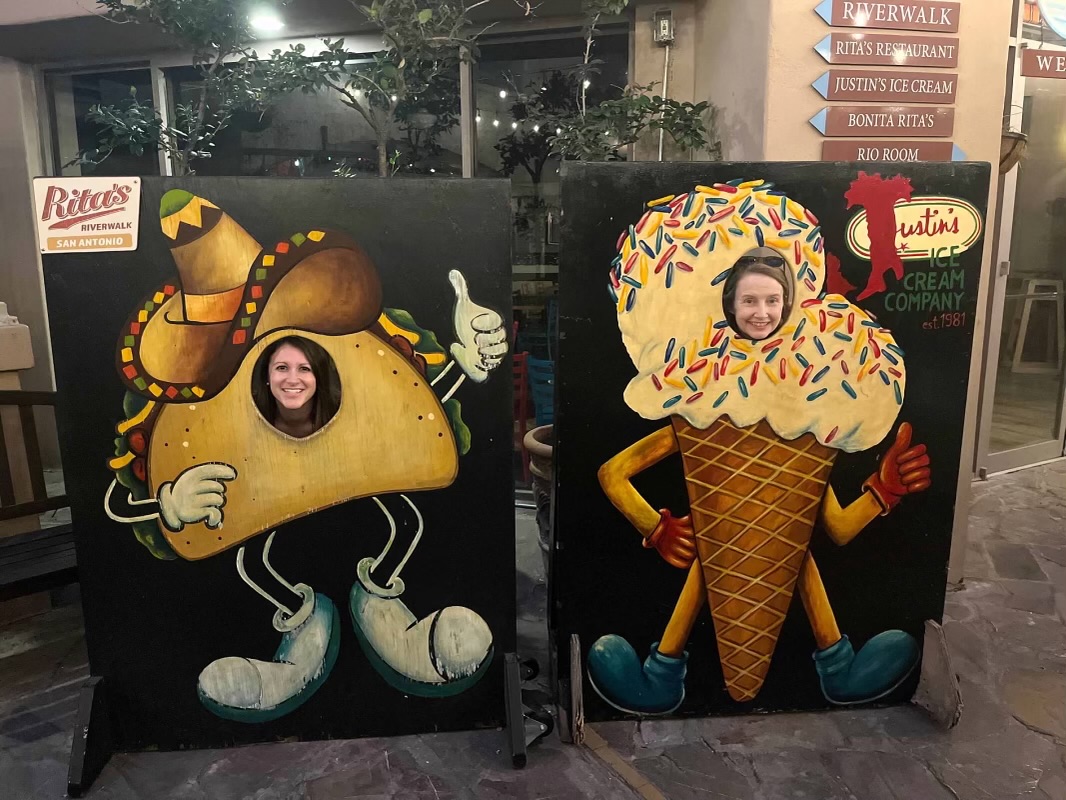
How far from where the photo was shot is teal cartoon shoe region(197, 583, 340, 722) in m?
2.30

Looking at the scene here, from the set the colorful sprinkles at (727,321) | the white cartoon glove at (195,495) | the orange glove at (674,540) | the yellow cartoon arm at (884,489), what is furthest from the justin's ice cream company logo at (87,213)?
the yellow cartoon arm at (884,489)

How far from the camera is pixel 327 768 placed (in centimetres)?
229

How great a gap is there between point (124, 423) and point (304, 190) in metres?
0.82

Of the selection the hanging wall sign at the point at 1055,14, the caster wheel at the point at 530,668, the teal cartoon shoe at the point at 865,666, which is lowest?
the caster wheel at the point at 530,668

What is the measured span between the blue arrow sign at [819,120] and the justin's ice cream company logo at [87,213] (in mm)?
2422

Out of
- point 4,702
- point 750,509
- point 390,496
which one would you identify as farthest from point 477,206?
point 4,702

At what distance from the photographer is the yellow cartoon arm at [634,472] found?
2.32 metres

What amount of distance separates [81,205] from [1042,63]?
4.96 meters

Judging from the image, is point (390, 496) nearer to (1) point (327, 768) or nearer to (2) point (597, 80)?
(1) point (327, 768)

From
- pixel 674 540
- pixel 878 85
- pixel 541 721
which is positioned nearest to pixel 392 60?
pixel 878 85

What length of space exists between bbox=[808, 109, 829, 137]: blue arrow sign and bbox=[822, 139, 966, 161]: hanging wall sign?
0.06 metres

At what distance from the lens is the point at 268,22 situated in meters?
4.15

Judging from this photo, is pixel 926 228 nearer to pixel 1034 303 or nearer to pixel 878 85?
pixel 878 85

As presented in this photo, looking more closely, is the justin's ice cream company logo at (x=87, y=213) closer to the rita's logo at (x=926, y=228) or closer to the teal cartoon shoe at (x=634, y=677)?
the teal cartoon shoe at (x=634, y=677)
